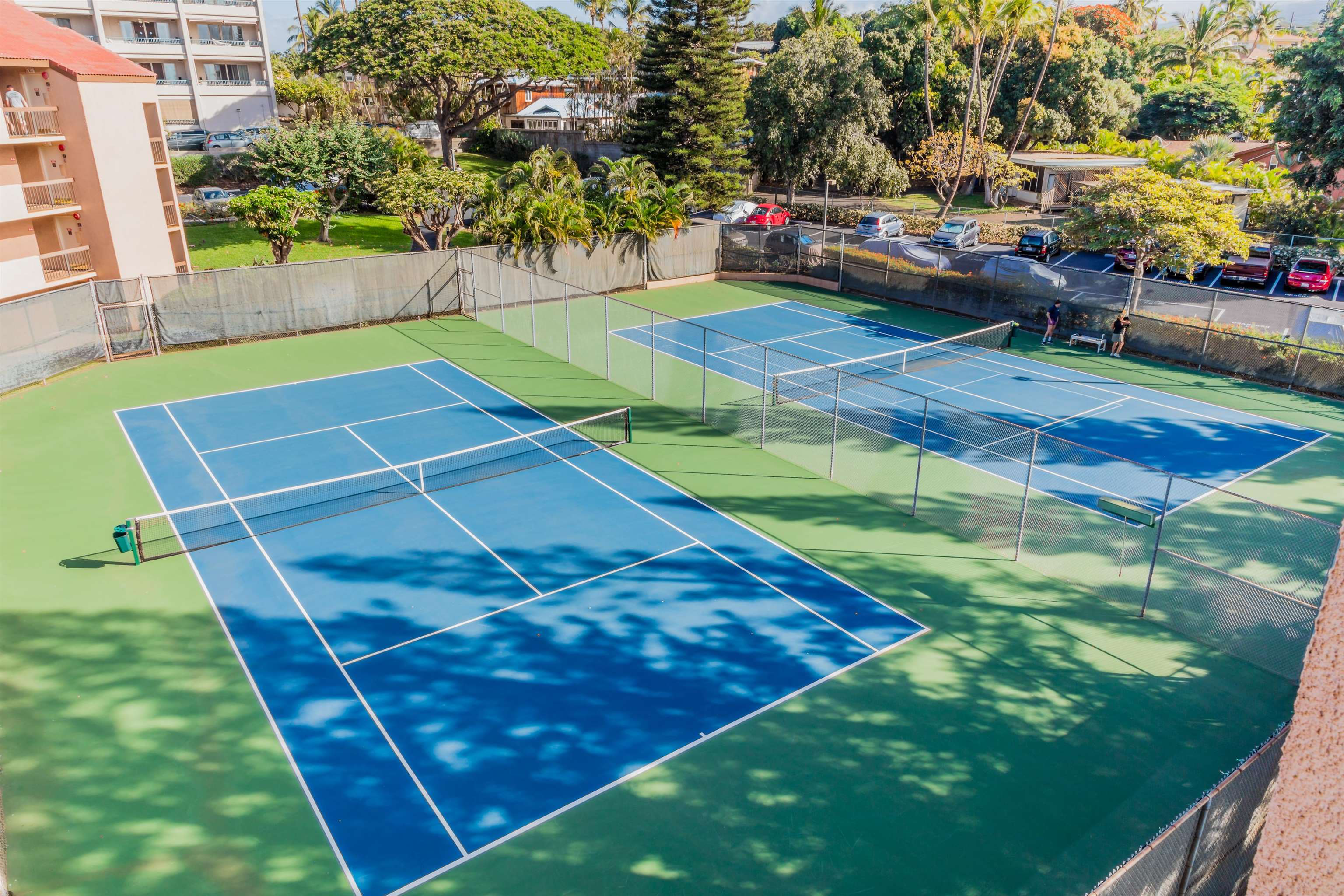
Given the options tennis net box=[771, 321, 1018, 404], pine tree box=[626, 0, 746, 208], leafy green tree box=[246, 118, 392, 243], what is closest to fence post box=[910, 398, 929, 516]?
tennis net box=[771, 321, 1018, 404]

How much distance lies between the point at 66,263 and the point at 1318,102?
50812mm

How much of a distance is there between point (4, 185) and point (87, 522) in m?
18.6

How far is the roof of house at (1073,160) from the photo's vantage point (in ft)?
170

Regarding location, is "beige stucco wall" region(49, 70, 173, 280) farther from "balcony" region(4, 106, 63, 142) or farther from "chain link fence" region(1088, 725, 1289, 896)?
"chain link fence" region(1088, 725, 1289, 896)

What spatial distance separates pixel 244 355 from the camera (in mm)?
27859

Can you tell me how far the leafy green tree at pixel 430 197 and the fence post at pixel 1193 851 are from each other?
32.3 m

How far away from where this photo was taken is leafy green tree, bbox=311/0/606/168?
5194 centimetres

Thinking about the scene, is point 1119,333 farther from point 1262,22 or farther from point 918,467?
point 1262,22

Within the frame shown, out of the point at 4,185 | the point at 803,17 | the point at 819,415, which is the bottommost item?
the point at 819,415

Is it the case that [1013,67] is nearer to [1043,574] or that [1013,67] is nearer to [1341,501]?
[1341,501]

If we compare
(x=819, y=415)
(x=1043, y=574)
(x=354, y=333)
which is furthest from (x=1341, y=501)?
(x=354, y=333)

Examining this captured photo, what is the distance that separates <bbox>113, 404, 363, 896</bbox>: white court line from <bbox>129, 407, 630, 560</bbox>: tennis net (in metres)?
0.41

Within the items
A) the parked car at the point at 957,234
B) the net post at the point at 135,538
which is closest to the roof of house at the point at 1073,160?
the parked car at the point at 957,234

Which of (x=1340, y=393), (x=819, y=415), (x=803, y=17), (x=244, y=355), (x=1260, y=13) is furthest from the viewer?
(x=1260, y=13)
